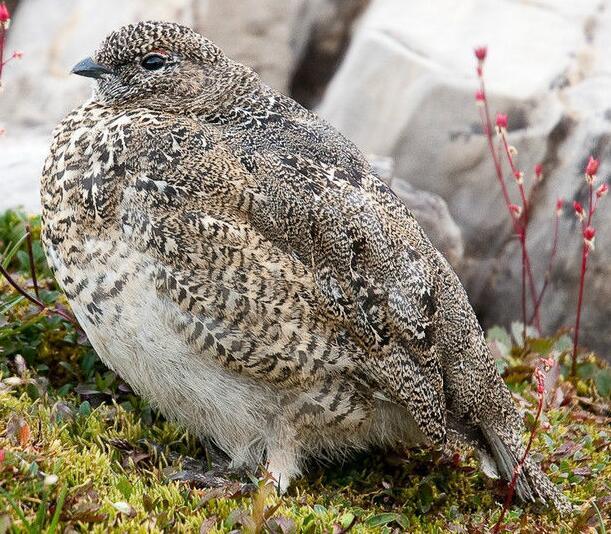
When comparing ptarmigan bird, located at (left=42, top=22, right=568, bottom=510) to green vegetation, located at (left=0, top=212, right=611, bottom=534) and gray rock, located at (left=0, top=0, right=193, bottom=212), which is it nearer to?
green vegetation, located at (left=0, top=212, right=611, bottom=534)

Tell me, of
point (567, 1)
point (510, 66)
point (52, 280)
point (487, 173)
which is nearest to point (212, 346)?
point (52, 280)

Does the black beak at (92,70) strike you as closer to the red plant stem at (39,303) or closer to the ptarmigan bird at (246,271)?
the ptarmigan bird at (246,271)

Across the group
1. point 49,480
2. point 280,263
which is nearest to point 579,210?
point 280,263

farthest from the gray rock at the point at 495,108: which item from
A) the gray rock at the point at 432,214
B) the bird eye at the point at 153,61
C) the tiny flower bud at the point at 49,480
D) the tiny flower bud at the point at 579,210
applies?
the tiny flower bud at the point at 49,480

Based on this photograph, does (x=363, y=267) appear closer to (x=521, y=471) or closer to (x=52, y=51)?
(x=521, y=471)

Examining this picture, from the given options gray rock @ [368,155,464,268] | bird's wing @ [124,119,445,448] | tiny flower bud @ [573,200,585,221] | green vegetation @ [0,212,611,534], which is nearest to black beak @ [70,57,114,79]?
bird's wing @ [124,119,445,448]

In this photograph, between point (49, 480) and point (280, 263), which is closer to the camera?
point (49, 480)

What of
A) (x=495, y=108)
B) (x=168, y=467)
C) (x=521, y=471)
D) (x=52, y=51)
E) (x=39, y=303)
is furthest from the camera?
(x=52, y=51)

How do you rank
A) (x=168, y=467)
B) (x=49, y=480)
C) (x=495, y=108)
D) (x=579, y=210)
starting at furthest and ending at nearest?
1. (x=495, y=108)
2. (x=579, y=210)
3. (x=168, y=467)
4. (x=49, y=480)
